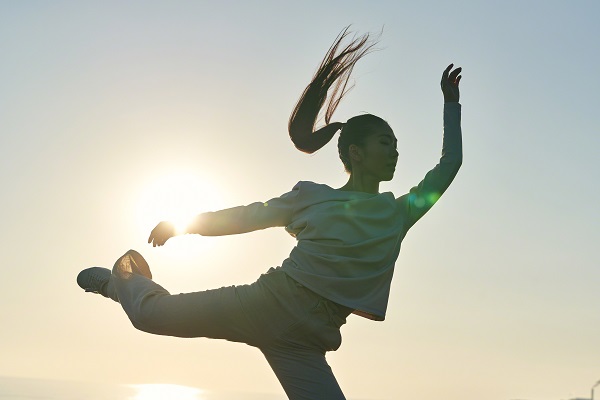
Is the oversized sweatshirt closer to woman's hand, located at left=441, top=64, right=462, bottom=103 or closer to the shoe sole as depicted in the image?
woman's hand, located at left=441, top=64, right=462, bottom=103

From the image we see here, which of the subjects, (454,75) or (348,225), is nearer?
(348,225)

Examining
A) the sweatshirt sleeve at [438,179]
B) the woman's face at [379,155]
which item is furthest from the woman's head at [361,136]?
the sweatshirt sleeve at [438,179]

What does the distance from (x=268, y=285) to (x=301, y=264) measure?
0.91 feet

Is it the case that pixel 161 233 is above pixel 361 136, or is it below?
below

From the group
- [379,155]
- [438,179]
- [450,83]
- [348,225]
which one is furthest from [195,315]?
[450,83]

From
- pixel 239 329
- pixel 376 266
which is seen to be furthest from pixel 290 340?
pixel 376 266

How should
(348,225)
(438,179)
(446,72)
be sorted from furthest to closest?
(446,72)
(438,179)
(348,225)

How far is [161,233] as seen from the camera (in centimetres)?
612

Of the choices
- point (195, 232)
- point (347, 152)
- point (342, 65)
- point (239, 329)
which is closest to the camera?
point (239, 329)

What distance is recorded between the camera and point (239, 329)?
578 centimetres

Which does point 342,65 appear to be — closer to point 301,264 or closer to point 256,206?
point 256,206

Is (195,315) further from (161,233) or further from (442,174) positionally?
(442,174)

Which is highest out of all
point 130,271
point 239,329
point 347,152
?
point 347,152

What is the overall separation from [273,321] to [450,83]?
94.3 inches
